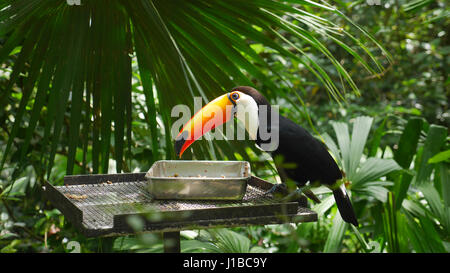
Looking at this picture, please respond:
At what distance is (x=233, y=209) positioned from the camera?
44.7 inches

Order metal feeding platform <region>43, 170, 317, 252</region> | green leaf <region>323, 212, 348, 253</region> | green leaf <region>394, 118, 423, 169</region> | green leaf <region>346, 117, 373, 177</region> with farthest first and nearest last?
green leaf <region>394, 118, 423, 169</region>, green leaf <region>346, 117, 373, 177</region>, green leaf <region>323, 212, 348, 253</region>, metal feeding platform <region>43, 170, 317, 252</region>

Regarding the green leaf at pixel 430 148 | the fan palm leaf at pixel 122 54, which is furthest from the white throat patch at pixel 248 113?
the green leaf at pixel 430 148

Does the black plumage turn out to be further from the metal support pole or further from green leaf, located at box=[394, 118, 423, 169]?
green leaf, located at box=[394, 118, 423, 169]

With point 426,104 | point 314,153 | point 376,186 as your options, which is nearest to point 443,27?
point 426,104

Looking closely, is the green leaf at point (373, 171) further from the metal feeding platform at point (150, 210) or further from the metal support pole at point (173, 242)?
the metal support pole at point (173, 242)

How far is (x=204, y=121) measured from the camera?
1350 mm

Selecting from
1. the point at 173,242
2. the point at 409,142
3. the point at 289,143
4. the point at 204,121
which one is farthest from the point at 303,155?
the point at 409,142

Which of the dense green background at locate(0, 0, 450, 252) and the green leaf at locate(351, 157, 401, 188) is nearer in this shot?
the dense green background at locate(0, 0, 450, 252)

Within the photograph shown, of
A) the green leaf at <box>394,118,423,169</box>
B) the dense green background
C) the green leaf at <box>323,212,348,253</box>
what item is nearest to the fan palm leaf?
the dense green background

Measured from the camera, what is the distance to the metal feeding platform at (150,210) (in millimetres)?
1052

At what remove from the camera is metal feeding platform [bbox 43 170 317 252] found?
3.45ft

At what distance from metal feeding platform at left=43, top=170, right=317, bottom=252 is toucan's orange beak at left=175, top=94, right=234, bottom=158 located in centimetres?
15
